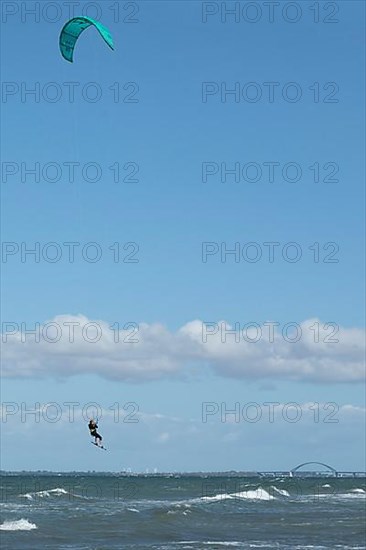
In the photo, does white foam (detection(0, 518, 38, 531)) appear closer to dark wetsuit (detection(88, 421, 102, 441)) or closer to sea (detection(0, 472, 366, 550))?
sea (detection(0, 472, 366, 550))

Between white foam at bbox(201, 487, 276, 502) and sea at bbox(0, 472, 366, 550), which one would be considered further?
white foam at bbox(201, 487, 276, 502)

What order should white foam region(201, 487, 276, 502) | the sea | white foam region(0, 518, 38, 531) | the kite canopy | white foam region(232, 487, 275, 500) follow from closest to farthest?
the kite canopy → the sea → white foam region(0, 518, 38, 531) → white foam region(201, 487, 276, 502) → white foam region(232, 487, 275, 500)

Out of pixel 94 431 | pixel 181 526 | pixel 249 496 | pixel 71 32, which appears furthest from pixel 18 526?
pixel 249 496

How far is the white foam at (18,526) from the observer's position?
39.8m

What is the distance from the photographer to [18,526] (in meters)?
40.8

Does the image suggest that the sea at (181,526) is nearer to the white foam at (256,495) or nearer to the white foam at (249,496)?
the white foam at (249,496)

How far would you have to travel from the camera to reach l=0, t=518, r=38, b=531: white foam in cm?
3975

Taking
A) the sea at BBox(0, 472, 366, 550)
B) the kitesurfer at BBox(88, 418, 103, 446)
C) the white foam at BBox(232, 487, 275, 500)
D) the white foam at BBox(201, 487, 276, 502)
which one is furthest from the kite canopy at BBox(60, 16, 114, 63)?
the white foam at BBox(232, 487, 275, 500)

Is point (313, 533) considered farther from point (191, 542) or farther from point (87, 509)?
point (87, 509)

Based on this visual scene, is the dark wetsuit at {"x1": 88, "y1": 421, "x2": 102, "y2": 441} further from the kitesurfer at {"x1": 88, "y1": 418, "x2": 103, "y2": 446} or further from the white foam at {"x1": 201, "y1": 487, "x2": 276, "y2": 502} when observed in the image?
the white foam at {"x1": 201, "y1": 487, "x2": 276, "y2": 502}

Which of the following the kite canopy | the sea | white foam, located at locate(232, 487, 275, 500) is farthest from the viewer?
white foam, located at locate(232, 487, 275, 500)

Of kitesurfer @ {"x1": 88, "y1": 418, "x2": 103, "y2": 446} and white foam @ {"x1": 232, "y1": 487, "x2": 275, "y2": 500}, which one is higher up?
kitesurfer @ {"x1": 88, "y1": 418, "x2": 103, "y2": 446}

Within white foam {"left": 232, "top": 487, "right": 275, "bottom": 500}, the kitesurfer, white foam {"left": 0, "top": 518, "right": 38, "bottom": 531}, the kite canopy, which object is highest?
the kite canopy

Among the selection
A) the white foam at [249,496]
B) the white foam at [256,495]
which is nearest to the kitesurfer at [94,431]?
→ the white foam at [249,496]
